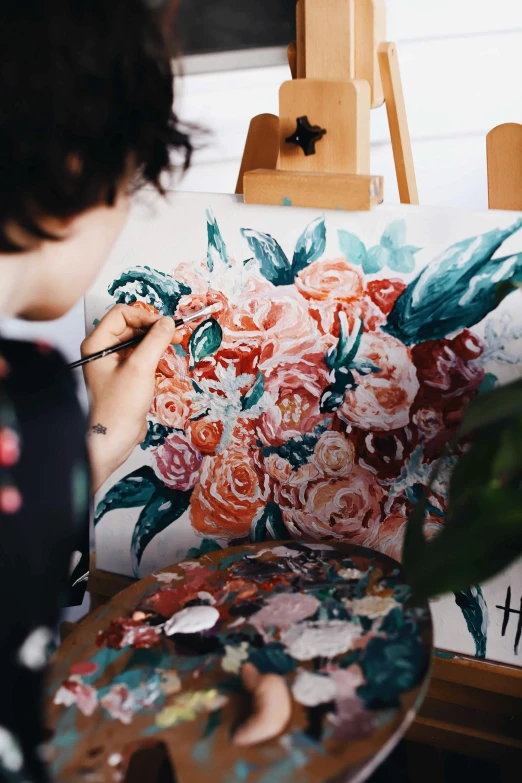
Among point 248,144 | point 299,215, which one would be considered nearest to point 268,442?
point 299,215

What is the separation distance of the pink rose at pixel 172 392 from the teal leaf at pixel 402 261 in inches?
11.7

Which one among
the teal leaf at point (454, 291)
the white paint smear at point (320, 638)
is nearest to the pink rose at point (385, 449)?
the teal leaf at point (454, 291)

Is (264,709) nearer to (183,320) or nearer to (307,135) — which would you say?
(183,320)

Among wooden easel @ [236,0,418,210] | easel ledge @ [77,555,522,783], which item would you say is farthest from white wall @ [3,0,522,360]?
easel ledge @ [77,555,522,783]

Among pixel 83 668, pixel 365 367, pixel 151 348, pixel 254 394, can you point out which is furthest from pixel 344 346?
pixel 83 668

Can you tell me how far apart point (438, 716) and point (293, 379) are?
46cm

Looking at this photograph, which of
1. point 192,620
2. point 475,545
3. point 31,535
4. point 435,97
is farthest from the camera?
point 435,97

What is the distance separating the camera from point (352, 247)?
2.86 ft

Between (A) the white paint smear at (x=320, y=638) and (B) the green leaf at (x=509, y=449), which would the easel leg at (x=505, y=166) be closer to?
(B) the green leaf at (x=509, y=449)

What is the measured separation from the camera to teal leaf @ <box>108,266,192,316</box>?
0.99 meters

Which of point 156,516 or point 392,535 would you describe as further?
point 156,516

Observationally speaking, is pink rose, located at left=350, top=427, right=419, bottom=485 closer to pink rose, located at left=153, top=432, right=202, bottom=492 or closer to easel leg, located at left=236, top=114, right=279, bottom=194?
pink rose, located at left=153, top=432, right=202, bottom=492

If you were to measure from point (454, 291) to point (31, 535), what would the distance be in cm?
50

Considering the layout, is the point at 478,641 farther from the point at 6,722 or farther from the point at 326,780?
the point at 6,722
